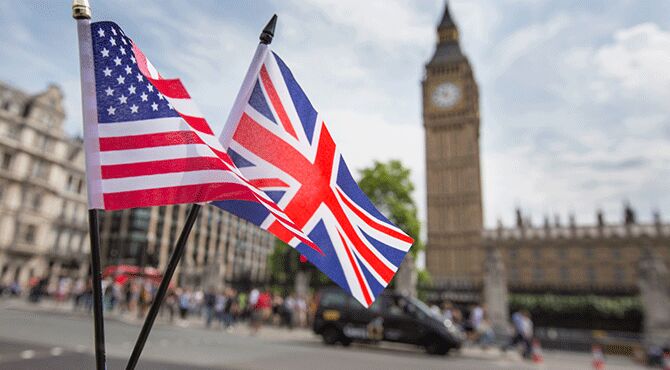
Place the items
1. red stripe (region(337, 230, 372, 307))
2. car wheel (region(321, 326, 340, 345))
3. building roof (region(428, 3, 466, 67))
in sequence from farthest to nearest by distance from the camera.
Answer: building roof (region(428, 3, 466, 67))
car wheel (region(321, 326, 340, 345))
red stripe (region(337, 230, 372, 307))

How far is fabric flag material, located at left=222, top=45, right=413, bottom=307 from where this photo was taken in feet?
8.69

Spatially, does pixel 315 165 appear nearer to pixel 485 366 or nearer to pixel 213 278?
pixel 485 366

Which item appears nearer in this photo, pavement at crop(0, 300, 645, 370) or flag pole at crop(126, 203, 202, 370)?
flag pole at crop(126, 203, 202, 370)

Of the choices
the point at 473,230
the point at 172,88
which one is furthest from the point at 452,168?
the point at 172,88

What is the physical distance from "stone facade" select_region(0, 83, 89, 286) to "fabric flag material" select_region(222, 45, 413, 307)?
124 feet

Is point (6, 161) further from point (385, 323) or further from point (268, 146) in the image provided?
point (268, 146)

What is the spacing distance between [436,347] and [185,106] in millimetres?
12975

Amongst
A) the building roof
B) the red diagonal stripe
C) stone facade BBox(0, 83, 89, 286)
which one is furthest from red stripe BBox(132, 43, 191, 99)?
the building roof

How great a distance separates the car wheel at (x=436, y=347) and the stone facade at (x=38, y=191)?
3127cm

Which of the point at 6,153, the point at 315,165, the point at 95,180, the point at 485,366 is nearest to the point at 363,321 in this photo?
the point at 485,366

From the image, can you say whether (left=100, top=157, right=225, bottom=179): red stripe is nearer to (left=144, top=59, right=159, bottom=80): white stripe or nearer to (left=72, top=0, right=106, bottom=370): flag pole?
(left=72, top=0, right=106, bottom=370): flag pole

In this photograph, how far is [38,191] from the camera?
131 feet

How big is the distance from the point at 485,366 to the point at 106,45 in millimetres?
12116

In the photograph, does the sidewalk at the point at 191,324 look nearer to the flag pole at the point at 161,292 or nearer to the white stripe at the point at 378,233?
the white stripe at the point at 378,233
